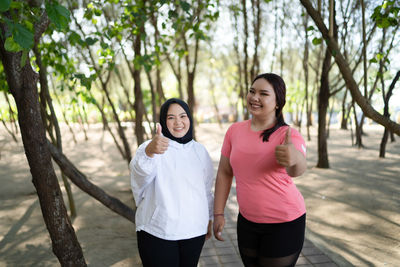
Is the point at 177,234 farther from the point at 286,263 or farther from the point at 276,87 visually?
the point at 276,87

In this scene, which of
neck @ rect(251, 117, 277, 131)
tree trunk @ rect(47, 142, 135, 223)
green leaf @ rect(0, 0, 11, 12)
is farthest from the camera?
tree trunk @ rect(47, 142, 135, 223)

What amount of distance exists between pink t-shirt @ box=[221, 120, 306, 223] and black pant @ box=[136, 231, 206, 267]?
1.27ft

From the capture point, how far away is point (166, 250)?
1.81m

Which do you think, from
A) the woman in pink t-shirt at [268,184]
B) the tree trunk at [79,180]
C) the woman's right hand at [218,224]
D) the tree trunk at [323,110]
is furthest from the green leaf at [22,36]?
the tree trunk at [323,110]

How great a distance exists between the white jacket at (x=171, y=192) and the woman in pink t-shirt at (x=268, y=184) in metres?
0.25

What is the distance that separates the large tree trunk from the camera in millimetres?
2395

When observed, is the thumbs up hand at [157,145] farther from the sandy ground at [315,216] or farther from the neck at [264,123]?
the sandy ground at [315,216]

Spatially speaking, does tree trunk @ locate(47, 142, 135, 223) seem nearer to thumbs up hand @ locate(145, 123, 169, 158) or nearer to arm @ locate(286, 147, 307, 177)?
thumbs up hand @ locate(145, 123, 169, 158)

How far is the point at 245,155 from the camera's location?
184 cm

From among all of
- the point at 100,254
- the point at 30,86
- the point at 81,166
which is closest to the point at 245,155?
the point at 30,86

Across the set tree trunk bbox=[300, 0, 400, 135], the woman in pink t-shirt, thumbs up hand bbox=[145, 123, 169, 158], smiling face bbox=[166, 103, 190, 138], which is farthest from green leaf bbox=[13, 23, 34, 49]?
tree trunk bbox=[300, 0, 400, 135]

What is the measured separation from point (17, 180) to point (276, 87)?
310 inches

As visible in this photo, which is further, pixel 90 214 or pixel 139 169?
pixel 90 214

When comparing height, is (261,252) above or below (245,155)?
below
